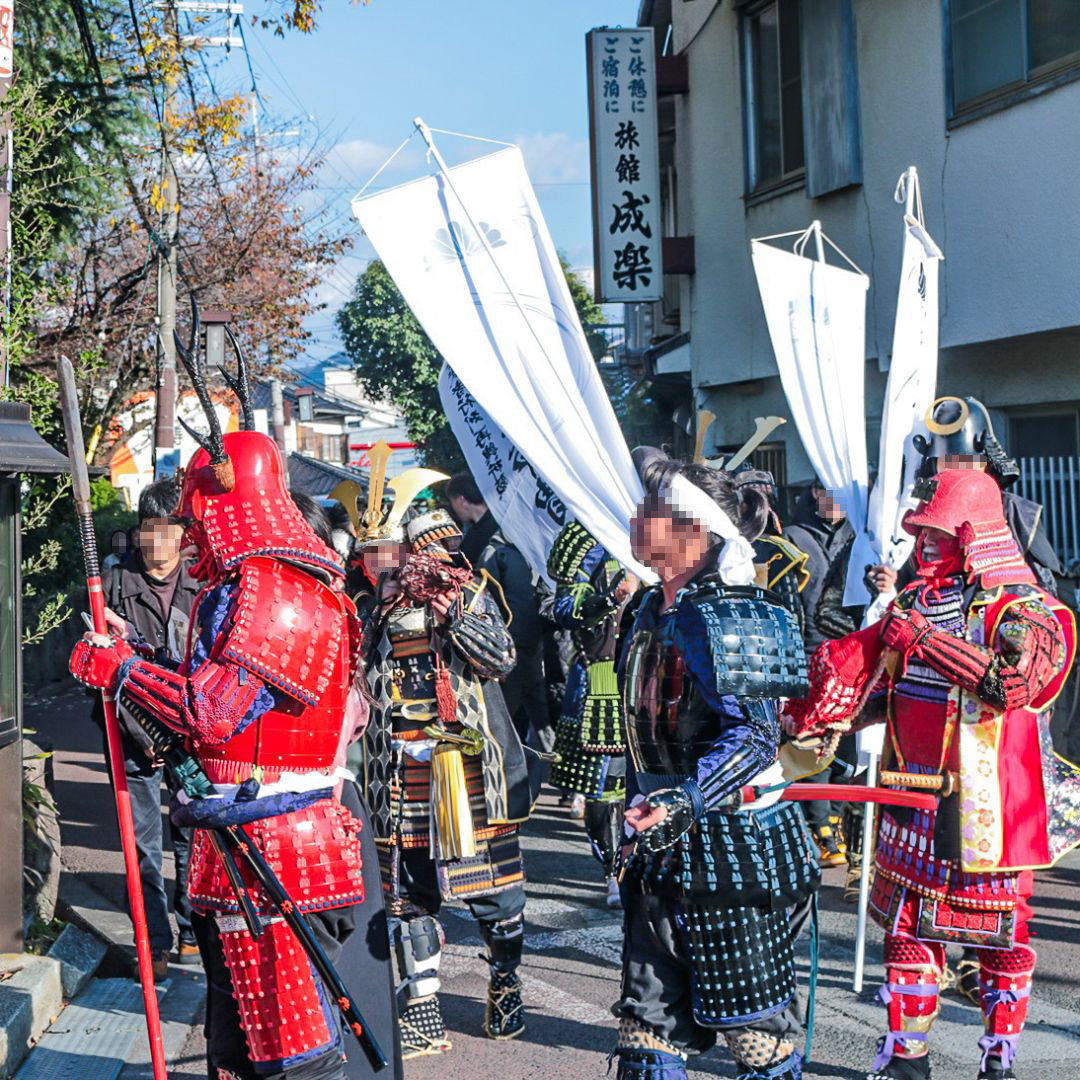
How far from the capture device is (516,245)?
14.7 ft

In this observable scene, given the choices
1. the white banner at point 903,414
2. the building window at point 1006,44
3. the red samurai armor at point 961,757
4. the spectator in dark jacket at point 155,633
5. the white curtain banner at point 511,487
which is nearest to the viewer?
the red samurai armor at point 961,757

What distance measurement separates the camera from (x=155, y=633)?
21.8ft

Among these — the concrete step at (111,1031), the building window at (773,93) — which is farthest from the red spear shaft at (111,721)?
the building window at (773,93)

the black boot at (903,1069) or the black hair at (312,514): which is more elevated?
the black hair at (312,514)

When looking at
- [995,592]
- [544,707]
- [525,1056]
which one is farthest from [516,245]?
[544,707]

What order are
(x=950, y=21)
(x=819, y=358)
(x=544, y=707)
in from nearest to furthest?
(x=819, y=358), (x=544, y=707), (x=950, y=21)

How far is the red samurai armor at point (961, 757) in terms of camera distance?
427cm

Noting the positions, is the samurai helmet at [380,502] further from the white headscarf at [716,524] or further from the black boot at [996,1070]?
the black boot at [996,1070]

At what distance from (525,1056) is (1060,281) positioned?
6.92 metres

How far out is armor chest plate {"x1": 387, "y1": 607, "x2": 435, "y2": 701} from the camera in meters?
5.24

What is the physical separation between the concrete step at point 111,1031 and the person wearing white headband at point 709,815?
7.24ft

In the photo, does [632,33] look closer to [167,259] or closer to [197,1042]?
[167,259]

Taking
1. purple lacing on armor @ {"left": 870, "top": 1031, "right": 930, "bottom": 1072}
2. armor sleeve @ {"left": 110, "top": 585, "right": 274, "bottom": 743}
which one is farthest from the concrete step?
purple lacing on armor @ {"left": 870, "top": 1031, "right": 930, "bottom": 1072}

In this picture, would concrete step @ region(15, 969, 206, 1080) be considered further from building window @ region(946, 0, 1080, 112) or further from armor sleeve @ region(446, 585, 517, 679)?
building window @ region(946, 0, 1080, 112)
